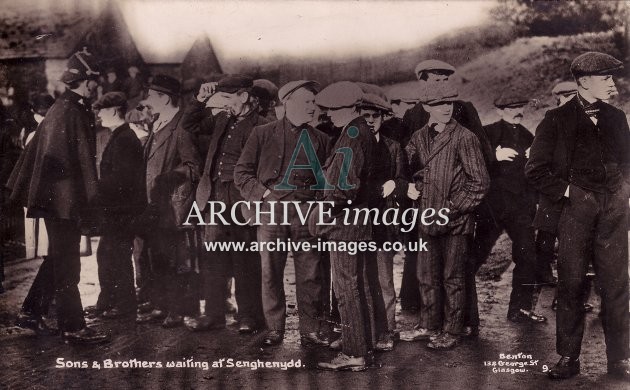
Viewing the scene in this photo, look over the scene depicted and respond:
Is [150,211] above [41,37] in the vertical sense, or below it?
below

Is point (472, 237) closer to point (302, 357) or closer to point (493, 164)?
point (493, 164)

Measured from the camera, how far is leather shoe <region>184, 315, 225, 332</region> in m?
4.65

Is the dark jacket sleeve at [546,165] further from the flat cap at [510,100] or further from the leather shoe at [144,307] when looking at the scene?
the leather shoe at [144,307]

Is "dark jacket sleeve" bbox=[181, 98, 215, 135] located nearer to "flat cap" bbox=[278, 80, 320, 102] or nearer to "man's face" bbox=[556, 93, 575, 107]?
"flat cap" bbox=[278, 80, 320, 102]

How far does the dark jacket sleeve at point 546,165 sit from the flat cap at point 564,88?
57cm

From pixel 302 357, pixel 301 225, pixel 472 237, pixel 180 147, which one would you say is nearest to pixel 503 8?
pixel 472 237

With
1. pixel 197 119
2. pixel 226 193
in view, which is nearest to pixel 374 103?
pixel 226 193

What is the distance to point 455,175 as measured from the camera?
167 inches

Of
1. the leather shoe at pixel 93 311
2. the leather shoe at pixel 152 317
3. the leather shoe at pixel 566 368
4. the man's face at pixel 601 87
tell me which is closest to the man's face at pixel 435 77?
the man's face at pixel 601 87

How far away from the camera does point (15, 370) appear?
444cm

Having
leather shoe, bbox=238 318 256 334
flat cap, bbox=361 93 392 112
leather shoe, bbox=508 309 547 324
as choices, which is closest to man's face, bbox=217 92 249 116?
flat cap, bbox=361 93 392 112

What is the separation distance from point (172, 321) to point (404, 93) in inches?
94.2

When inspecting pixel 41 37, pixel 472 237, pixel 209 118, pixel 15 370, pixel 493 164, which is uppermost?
pixel 41 37

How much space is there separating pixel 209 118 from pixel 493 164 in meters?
2.06
